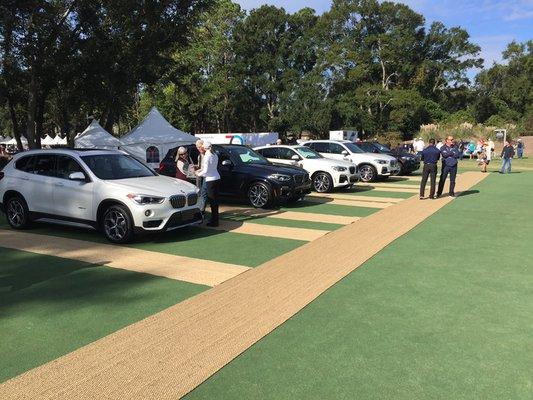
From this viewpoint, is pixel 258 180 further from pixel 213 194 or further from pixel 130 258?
pixel 130 258

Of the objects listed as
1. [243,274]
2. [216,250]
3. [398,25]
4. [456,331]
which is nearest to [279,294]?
[243,274]

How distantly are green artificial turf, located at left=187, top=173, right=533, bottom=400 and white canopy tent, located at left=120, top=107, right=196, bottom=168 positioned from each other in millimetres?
20273

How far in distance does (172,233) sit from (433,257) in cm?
462

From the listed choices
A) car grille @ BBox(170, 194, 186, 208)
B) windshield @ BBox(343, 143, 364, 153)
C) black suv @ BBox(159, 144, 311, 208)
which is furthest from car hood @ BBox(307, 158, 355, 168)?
car grille @ BBox(170, 194, 186, 208)

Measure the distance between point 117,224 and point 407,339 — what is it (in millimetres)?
5416

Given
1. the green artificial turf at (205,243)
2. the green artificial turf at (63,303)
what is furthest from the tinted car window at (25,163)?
the green artificial turf at (63,303)

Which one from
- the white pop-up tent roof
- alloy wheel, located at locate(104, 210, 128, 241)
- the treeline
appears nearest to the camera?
alloy wheel, located at locate(104, 210, 128, 241)

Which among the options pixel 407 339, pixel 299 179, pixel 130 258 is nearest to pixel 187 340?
pixel 407 339

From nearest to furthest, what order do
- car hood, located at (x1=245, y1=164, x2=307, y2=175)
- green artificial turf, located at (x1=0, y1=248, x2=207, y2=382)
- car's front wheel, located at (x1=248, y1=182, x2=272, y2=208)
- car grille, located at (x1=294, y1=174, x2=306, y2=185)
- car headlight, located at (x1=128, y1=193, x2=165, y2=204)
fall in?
green artificial turf, located at (x1=0, y1=248, x2=207, y2=382)
car headlight, located at (x1=128, y1=193, x2=165, y2=204)
car's front wheel, located at (x1=248, y1=182, x2=272, y2=208)
car hood, located at (x1=245, y1=164, x2=307, y2=175)
car grille, located at (x1=294, y1=174, x2=306, y2=185)

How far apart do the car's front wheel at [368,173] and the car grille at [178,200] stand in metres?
11.3

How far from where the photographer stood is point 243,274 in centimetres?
628

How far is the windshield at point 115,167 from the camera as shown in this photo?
8.73 metres

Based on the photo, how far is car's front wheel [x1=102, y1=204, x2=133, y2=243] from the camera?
800cm

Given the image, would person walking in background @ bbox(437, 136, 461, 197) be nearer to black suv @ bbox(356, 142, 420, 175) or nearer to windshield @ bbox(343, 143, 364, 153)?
windshield @ bbox(343, 143, 364, 153)
